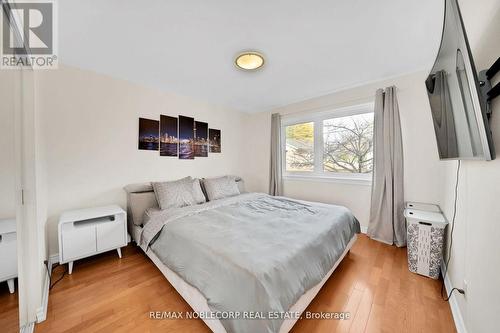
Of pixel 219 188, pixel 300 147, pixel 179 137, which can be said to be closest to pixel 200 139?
pixel 179 137

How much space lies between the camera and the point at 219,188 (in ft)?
10.0

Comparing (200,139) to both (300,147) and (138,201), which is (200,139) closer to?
(138,201)

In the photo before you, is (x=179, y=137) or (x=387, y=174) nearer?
(x=387, y=174)

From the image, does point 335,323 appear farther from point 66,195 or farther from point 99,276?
point 66,195

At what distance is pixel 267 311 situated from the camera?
3.08 ft

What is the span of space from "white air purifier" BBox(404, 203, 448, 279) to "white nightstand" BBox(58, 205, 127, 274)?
3228mm

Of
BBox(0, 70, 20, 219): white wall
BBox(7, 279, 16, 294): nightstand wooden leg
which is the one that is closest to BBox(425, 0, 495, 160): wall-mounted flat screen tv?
BBox(0, 70, 20, 219): white wall

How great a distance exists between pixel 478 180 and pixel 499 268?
1.82 ft

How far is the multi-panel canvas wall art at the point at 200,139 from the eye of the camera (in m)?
3.32

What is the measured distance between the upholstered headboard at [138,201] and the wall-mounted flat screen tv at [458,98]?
3.03 m

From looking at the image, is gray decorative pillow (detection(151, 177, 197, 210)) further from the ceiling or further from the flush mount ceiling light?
the flush mount ceiling light

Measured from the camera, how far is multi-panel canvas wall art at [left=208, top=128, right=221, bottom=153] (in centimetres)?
357

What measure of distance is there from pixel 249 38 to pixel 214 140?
7.14 feet

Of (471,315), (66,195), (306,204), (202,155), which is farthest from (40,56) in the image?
(471,315)
